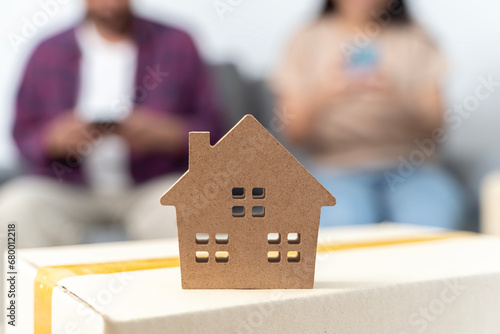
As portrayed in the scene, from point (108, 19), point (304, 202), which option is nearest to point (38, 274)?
point (304, 202)

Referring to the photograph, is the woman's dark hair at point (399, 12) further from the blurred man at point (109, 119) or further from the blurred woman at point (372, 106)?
the blurred man at point (109, 119)

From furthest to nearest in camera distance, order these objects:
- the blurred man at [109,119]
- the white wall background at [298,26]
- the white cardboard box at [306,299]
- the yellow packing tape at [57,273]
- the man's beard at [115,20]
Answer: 1. the white wall background at [298,26]
2. the man's beard at [115,20]
3. the blurred man at [109,119]
4. the yellow packing tape at [57,273]
5. the white cardboard box at [306,299]

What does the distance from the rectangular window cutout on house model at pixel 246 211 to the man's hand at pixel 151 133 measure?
1.06 m

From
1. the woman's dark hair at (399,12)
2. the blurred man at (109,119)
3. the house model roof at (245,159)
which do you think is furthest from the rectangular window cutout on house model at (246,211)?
the woman's dark hair at (399,12)

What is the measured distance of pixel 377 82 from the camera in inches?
74.7

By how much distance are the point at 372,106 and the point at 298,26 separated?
568mm

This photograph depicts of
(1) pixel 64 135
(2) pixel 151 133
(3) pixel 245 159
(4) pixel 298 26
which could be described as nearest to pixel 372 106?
(4) pixel 298 26

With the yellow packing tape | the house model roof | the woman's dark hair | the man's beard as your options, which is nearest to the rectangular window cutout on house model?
the house model roof

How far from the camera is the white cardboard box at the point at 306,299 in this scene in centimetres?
55

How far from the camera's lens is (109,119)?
156 cm

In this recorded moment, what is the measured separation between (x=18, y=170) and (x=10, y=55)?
435mm

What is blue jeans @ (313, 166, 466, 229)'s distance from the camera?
170 cm

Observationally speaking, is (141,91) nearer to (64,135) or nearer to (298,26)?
(64,135)

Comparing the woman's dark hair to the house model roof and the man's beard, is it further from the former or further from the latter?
the house model roof
